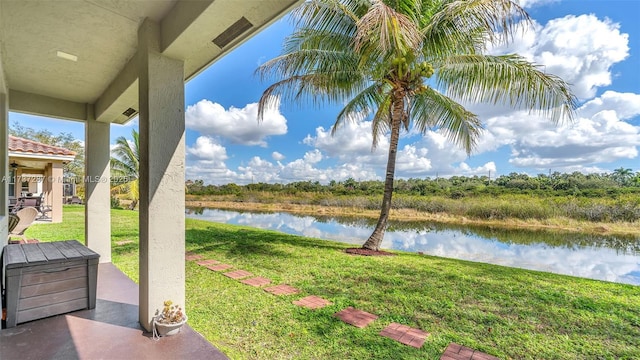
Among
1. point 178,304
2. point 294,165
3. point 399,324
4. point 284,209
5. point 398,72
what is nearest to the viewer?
point 178,304

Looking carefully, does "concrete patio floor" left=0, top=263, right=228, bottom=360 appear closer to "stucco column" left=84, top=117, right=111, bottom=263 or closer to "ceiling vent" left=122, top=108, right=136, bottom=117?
"stucco column" left=84, top=117, right=111, bottom=263

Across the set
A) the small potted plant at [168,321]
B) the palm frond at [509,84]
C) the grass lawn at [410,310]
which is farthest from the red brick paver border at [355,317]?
the palm frond at [509,84]

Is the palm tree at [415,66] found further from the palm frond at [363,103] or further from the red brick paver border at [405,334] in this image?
the red brick paver border at [405,334]

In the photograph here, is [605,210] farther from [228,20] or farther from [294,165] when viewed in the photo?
[294,165]

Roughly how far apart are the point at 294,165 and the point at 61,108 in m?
26.0

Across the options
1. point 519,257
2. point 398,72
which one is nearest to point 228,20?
point 398,72

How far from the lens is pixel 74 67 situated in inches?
136

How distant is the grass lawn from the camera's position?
2.67 m

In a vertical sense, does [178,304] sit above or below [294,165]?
below

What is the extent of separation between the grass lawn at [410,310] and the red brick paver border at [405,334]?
0.24 ft

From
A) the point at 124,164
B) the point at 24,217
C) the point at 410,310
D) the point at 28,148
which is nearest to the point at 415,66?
the point at 410,310

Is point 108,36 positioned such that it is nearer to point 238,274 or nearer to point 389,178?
point 238,274

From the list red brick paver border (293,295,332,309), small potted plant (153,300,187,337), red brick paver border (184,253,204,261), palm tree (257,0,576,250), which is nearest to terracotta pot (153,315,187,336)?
small potted plant (153,300,187,337)

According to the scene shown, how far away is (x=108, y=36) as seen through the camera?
2.74 meters
